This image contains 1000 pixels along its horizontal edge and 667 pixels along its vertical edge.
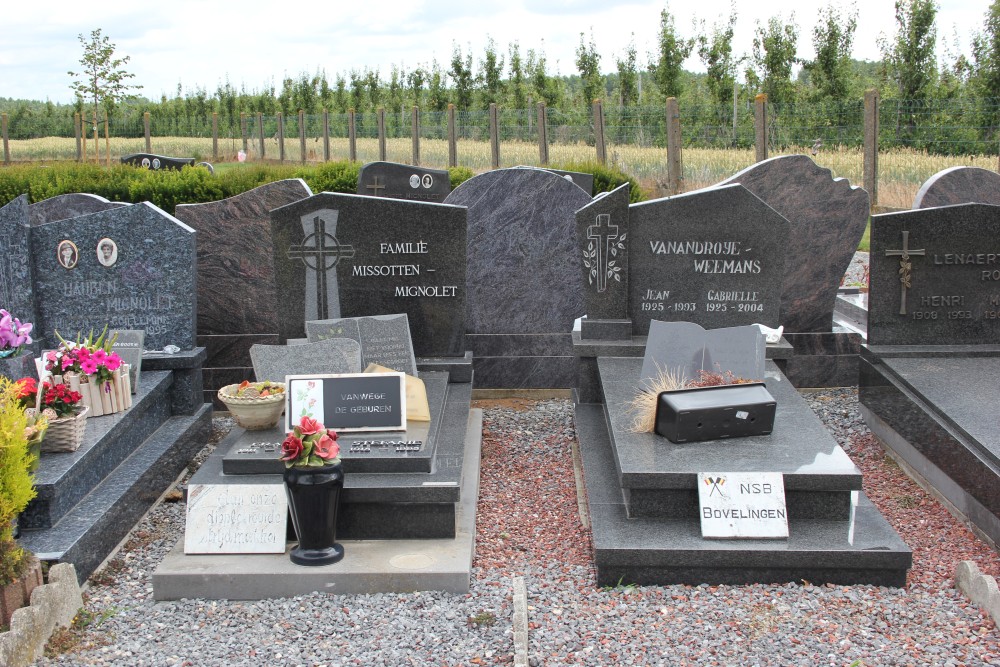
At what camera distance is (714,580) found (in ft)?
14.2

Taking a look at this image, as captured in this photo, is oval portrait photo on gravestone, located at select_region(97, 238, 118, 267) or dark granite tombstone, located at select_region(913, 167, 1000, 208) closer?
oval portrait photo on gravestone, located at select_region(97, 238, 118, 267)

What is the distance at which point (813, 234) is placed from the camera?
25.3 feet

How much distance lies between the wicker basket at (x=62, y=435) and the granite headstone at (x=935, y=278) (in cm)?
522

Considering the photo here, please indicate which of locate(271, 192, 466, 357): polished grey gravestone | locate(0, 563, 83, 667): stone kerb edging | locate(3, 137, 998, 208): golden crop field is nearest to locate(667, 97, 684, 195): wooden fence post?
locate(3, 137, 998, 208): golden crop field

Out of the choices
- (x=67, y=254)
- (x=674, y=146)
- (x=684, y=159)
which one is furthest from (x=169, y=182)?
(x=684, y=159)

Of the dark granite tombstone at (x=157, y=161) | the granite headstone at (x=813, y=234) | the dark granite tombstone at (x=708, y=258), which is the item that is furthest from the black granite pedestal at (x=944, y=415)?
the dark granite tombstone at (x=157, y=161)

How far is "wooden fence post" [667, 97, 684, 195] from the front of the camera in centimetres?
1421

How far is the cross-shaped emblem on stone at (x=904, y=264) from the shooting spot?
6.54 meters

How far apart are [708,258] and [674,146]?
8690 mm

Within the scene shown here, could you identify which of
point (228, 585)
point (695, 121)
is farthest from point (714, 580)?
point (695, 121)

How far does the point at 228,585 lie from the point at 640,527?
6.53ft

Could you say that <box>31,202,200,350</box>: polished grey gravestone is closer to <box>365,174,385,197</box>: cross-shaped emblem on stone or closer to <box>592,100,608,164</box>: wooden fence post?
<box>365,174,385,197</box>: cross-shaped emblem on stone

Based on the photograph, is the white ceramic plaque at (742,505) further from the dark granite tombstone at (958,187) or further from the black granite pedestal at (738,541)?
the dark granite tombstone at (958,187)

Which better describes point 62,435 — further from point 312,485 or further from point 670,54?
point 670,54
